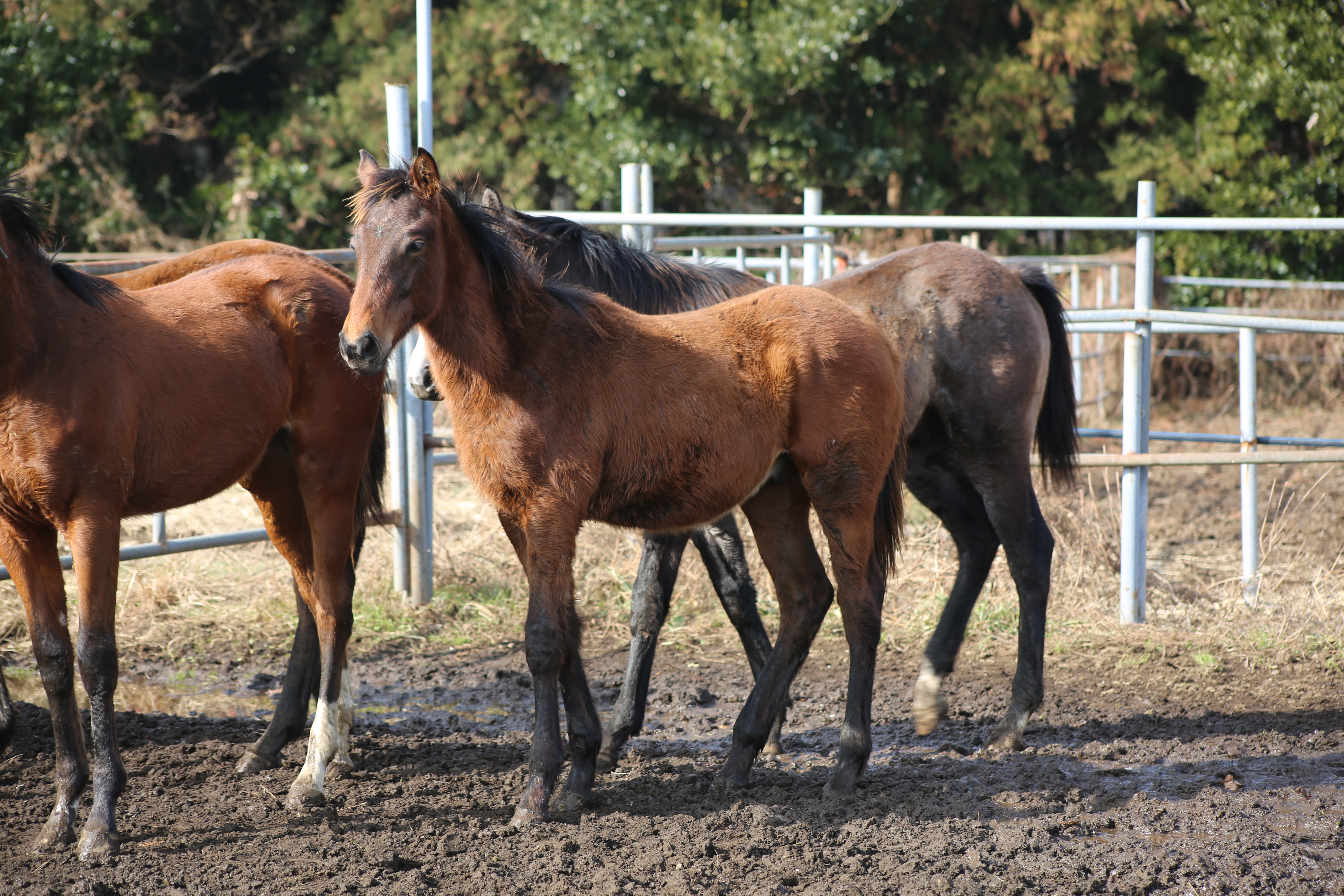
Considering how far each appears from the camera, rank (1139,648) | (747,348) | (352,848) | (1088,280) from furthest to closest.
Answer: (1088,280) < (1139,648) < (747,348) < (352,848)

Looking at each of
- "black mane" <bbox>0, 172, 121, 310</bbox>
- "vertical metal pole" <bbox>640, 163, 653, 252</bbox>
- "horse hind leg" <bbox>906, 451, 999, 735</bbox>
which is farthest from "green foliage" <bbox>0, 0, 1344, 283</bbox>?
"black mane" <bbox>0, 172, 121, 310</bbox>

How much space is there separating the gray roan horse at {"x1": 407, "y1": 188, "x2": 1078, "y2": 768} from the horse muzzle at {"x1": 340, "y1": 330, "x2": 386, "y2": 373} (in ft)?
3.97

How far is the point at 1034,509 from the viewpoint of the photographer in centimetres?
460

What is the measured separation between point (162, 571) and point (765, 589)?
131 inches

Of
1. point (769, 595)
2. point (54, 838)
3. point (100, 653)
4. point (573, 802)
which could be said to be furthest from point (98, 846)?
point (769, 595)

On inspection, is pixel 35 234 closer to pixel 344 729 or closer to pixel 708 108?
pixel 344 729

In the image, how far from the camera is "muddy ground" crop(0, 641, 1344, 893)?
3.02 meters


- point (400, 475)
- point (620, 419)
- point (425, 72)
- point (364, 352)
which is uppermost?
point (425, 72)

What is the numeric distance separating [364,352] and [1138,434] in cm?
395

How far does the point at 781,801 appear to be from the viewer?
353 centimetres

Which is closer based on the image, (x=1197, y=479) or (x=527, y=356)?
(x=527, y=356)

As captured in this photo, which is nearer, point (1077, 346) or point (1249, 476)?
point (1249, 476)

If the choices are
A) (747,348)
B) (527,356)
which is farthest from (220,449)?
(747,348)

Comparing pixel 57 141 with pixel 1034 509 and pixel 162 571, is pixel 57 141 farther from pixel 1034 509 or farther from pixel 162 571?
pixel 1034 509
